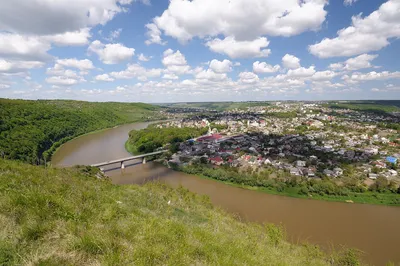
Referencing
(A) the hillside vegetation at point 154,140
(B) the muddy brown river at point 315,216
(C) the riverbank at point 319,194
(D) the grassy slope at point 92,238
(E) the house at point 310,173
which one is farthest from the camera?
(A) the hillside vegetation at point 154,140

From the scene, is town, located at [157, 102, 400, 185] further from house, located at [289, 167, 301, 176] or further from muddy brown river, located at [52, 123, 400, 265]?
muddy brown river, located at [52, 123, 400, 265]

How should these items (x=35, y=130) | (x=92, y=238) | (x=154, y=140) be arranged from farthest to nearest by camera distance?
(x=154, y=140) → (x=35, y=130) → (x=92, y=238)

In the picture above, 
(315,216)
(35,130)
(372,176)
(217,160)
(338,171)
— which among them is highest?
(35,130)

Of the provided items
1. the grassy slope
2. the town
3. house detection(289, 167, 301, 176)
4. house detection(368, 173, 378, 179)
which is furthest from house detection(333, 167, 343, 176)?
the grassy slope

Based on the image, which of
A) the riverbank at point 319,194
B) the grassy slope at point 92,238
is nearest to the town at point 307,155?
the riverbank at point 319,194

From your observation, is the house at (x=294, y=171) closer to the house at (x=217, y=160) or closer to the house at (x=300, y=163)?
the house at (x=300, y=163)

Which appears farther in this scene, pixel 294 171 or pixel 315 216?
pixel 294 171

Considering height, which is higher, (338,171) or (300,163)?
(300,163)

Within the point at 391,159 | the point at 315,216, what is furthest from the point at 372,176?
the point at 315,216

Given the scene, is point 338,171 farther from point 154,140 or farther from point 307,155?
point 154,140

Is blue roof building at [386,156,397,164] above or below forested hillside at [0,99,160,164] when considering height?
below
